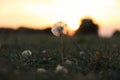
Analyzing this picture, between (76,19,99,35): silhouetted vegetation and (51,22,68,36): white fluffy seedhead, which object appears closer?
(51,22,68,36): white fluffy seedhead

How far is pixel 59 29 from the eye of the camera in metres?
9.83

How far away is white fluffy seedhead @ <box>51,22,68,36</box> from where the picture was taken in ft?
32.0

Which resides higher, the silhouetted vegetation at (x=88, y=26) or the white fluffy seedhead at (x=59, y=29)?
the white fluffy seedhead at (x=59, y=29)

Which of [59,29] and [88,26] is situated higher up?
[59,29]

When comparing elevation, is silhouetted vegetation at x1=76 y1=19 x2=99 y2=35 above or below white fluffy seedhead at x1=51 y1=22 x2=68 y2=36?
below

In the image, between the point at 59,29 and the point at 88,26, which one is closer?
the point at 59,29

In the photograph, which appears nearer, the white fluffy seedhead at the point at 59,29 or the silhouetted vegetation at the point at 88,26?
the white fluffy seedhead at the point at 59,29

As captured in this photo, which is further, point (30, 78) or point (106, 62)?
point (106, 62)

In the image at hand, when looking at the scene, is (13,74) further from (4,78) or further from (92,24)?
(92,24)

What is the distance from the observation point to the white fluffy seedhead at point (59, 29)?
977cm

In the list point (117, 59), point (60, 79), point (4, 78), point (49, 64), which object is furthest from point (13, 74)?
point (117, 59)

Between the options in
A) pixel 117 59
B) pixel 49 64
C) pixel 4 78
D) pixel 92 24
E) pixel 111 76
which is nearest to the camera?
pixel 4 78

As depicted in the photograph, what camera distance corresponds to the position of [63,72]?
742 cm

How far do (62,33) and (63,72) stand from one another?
7.89ft
